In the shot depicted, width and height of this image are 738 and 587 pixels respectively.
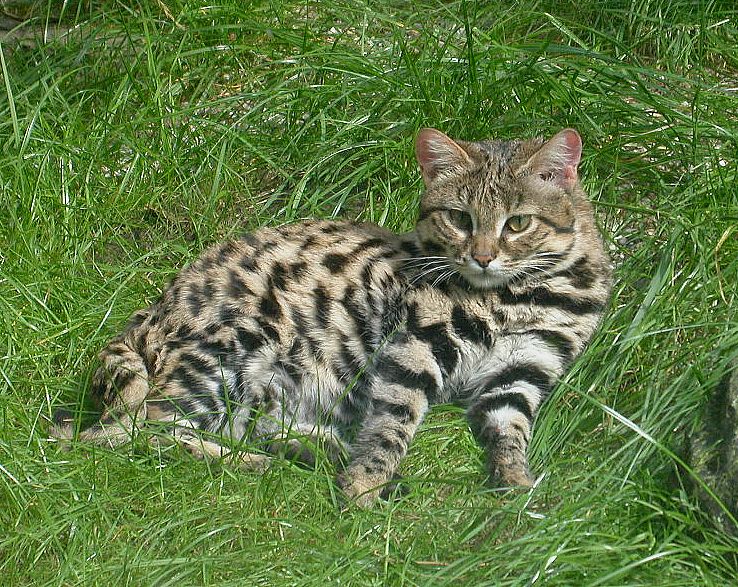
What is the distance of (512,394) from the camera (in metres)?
4.66

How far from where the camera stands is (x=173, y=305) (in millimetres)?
4852

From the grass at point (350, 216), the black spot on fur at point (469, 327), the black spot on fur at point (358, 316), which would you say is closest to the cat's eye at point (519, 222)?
the black spot on fur at point (469, 327)

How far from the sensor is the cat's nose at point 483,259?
182 inches

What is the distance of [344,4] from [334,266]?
6.90 ft

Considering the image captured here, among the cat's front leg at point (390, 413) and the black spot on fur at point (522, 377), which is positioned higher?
the black spot on fur at point (522, 377)

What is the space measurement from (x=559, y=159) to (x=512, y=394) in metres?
1.02

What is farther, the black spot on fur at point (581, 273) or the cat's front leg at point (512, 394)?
the black spot on fur at point (581, 273)

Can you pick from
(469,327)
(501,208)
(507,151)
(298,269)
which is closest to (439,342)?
(469,327)

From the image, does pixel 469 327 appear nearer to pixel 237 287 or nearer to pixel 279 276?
pixel 279 276

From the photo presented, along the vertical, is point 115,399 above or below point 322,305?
below

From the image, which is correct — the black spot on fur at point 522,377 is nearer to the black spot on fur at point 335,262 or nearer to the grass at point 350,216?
the grass at point 350,216

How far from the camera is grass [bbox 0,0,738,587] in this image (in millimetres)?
3713

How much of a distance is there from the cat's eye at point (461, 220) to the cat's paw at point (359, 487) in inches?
46.5

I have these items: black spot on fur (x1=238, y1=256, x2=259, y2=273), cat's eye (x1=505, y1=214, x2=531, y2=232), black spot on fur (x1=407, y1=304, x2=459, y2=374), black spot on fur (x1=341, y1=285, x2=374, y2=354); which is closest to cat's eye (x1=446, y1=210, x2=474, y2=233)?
cat's eye (x1=505, y1=214, x2=531, y2=232)
